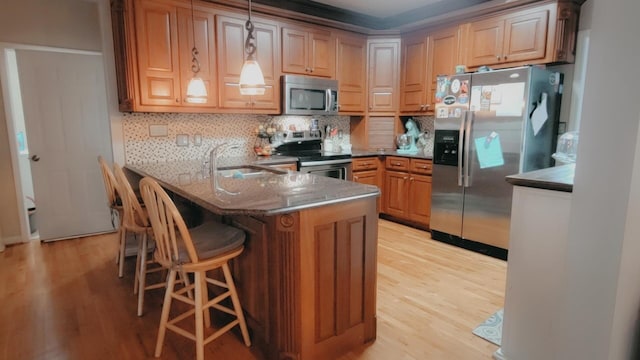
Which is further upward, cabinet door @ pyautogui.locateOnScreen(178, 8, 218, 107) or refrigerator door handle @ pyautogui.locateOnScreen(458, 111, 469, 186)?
cabinet door @ pyautogui.locateOnScreen(178, 8, 218, 107)

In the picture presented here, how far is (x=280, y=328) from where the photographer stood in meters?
1.79

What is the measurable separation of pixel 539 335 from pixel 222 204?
1.70 m

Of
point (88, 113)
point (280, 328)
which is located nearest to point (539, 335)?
point (280, 328)

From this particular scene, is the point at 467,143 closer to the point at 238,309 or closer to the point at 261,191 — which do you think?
the point at 261,191

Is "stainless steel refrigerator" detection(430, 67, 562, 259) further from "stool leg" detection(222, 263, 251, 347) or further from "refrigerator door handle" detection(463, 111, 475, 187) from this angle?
"stool leg" detection(222, 263, 251, 347)

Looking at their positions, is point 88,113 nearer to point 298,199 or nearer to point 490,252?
point 298,199

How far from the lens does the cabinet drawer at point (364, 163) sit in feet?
14.3

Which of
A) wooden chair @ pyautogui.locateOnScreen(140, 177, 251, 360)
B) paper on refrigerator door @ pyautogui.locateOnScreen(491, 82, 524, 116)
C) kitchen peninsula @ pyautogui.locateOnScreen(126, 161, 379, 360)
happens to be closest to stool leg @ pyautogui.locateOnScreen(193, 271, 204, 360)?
wooden chair @ pyautogui.locateOnScreen(140, 177, 251, 360)

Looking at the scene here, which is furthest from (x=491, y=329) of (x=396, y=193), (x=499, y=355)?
(x=396, y=193)

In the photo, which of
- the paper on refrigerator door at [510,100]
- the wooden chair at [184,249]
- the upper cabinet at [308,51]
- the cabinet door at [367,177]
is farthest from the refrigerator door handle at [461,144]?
the wooden chair at [184,249]

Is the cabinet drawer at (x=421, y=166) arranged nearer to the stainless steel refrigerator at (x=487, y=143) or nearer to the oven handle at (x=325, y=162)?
the stainless steel refrigerator at (x=487, y=143)

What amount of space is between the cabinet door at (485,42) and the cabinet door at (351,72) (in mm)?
1346

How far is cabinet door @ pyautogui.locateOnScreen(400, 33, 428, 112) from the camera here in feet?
14.2

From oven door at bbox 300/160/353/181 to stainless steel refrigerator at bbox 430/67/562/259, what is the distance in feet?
3.30
